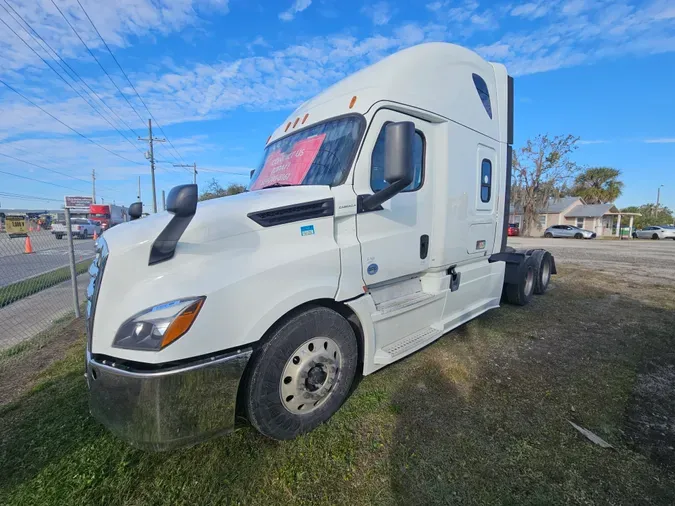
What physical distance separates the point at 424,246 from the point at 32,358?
5.00 meters

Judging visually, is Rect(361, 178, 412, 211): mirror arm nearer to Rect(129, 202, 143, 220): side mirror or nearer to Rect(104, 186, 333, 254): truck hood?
Rect(104, 186, 333, 254): truck hood

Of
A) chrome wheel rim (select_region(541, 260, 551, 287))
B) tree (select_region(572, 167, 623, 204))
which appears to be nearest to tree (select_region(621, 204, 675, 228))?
tree (select_region(572, 167, 623, 204))

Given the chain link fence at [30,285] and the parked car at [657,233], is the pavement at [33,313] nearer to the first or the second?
the chain link fence at [30,285]

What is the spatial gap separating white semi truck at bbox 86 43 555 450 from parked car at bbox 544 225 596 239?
40.4 metres

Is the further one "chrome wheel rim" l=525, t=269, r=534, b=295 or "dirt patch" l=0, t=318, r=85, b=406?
"chrome wheel rim" l=525, t=269, r=534, b=295

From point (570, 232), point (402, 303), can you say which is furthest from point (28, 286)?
point (570, 232)

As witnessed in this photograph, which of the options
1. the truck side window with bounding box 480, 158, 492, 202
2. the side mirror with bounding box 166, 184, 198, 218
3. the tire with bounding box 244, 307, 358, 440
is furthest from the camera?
the truck side window with bounding box 480, 158, 492, 202

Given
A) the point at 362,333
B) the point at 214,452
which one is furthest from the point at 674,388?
the point at 214,452

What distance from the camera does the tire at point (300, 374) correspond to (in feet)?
7.31

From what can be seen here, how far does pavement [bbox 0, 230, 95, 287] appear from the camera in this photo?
566 centimetres

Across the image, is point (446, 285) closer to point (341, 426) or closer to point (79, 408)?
point (341, 426)

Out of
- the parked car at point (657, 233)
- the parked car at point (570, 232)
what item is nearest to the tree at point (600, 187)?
the parked car at point (657, 233)

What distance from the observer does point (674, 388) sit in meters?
3.15

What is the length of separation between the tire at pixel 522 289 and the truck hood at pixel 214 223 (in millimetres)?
4786
